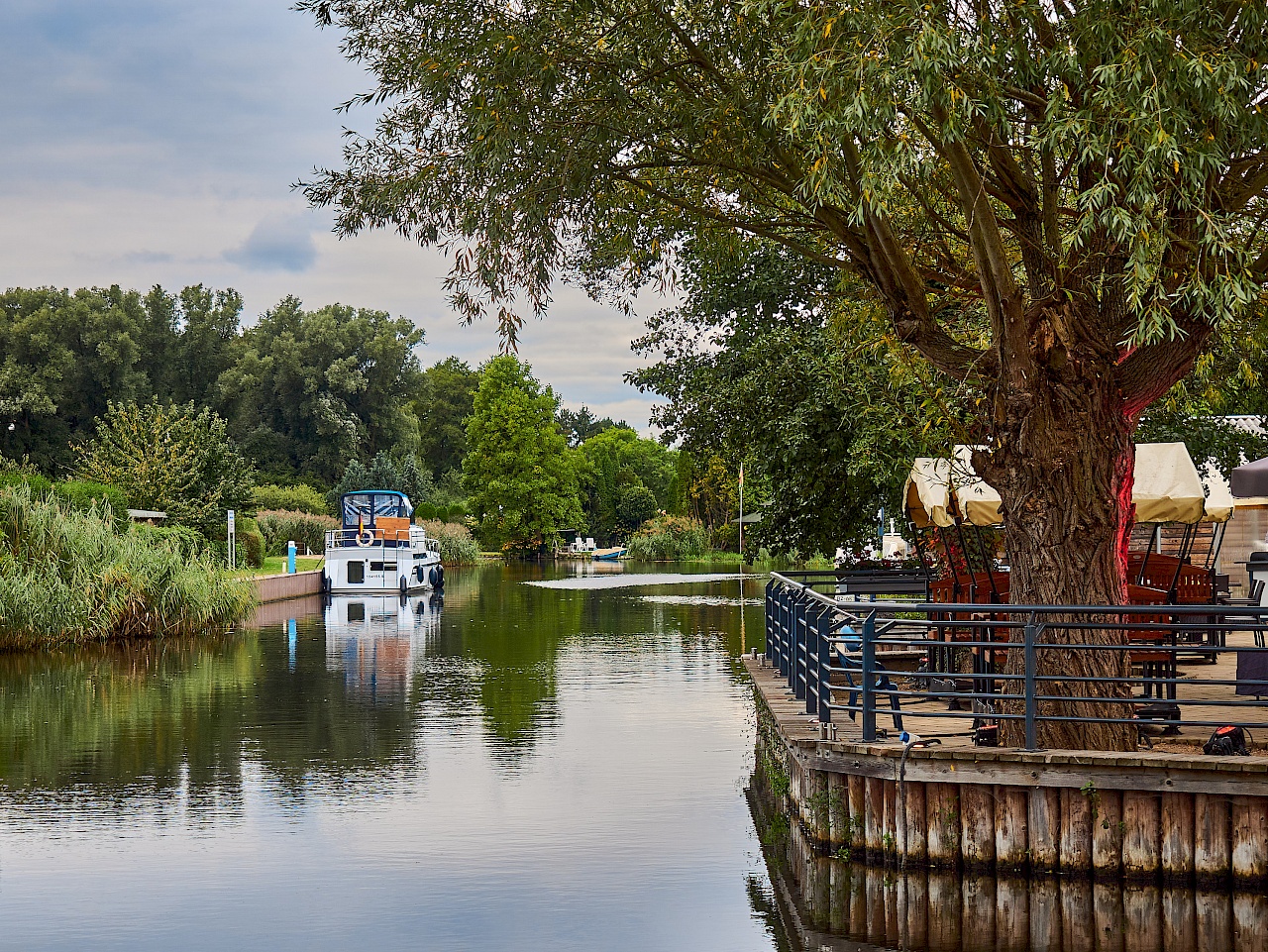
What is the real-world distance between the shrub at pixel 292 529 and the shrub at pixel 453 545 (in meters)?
8.17

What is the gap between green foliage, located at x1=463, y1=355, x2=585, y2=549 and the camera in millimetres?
89500

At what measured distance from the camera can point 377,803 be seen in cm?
1284

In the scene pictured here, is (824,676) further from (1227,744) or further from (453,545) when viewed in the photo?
(453,545)

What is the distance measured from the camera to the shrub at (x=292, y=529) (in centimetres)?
5912

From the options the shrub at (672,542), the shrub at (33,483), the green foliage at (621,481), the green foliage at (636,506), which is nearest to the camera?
the shrub at (33,483)

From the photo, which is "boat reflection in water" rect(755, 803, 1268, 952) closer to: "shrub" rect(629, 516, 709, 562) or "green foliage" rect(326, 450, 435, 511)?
"shrub" rect(629, 516, 709, 562)

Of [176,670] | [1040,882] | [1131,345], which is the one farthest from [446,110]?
[176,670]

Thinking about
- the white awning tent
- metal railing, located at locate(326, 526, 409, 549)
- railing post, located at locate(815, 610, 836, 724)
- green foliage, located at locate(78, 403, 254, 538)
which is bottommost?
railing post, located at locate(815, 610, 836, 724)

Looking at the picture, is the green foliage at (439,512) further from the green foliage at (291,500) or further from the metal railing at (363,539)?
the metal railing at (363,539)

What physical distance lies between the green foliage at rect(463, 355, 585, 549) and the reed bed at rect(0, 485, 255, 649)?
59785 millimetres

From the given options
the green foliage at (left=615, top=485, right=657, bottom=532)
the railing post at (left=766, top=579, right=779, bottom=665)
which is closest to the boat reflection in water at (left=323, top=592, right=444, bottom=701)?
the railing post at (left=766, top=579, right=779, bottom=665)

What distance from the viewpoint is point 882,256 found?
38.4 ft

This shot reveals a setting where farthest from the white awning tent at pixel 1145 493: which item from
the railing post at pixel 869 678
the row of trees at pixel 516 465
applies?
the row of trees at pixel 516 465

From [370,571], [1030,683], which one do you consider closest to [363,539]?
[370,571]
